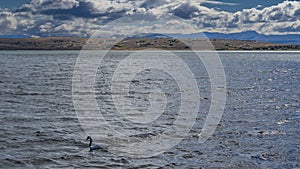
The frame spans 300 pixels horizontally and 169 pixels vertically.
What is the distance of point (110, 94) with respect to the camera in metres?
57.2

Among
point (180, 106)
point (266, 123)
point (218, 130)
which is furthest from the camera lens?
point (180, 106)

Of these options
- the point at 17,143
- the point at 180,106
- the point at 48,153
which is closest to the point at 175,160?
the point at 48,153

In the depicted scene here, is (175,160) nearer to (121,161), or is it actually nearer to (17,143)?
(121,161)

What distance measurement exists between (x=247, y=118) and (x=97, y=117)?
1587 cm

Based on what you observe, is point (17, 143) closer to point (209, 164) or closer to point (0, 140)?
point (0, 140)

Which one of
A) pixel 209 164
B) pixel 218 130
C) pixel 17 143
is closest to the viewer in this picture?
pixel 209 164

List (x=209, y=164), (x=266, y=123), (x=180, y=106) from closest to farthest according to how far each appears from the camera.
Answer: (x=209, y=164), (x=266, y=123), (x=180, y=106)

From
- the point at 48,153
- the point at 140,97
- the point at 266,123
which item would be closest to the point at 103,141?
the point at 48,153

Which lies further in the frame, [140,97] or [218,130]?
[140,97]

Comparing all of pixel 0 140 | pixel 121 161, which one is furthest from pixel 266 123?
pixel 0 140

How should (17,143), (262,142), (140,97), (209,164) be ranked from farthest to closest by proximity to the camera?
(140,97), (262,142), (17,143), (209,164)

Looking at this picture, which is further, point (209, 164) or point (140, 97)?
point (140, 97)

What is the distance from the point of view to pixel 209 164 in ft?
80.3

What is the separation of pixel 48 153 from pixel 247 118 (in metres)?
22.2
